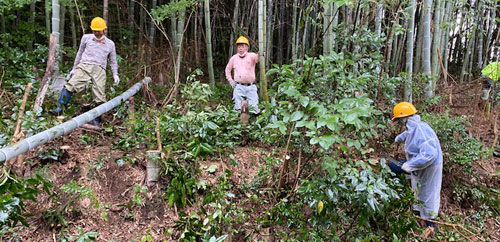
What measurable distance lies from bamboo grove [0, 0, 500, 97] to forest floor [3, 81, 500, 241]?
54.8 inches

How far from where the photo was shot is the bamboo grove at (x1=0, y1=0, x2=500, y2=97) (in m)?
4.26

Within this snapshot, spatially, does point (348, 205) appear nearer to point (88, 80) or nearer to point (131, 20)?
point (88, 80)

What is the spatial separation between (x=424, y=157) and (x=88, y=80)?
360 centimetres

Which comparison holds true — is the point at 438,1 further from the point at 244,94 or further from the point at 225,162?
the point at 225,162

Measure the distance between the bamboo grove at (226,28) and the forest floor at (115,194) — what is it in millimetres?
1391

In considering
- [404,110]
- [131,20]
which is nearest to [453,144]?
[404,110]

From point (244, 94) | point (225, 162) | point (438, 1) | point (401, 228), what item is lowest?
point (401, 228)

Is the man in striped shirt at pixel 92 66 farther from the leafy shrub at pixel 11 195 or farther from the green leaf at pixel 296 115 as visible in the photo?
the green leaf at pixel 296 115

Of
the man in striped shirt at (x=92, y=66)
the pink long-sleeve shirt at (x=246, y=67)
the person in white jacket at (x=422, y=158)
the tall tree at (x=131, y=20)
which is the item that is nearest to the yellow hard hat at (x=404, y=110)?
the person in white jacket at (x=422, y=158)

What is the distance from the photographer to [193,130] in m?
3.31

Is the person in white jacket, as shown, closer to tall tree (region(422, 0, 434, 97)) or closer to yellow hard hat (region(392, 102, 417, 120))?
yellow hard hat (region(392, 102, 417, 120))

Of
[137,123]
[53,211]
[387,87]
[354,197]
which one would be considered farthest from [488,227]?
[53,211]

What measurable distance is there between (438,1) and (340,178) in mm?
3825

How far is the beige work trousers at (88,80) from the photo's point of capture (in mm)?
3693
